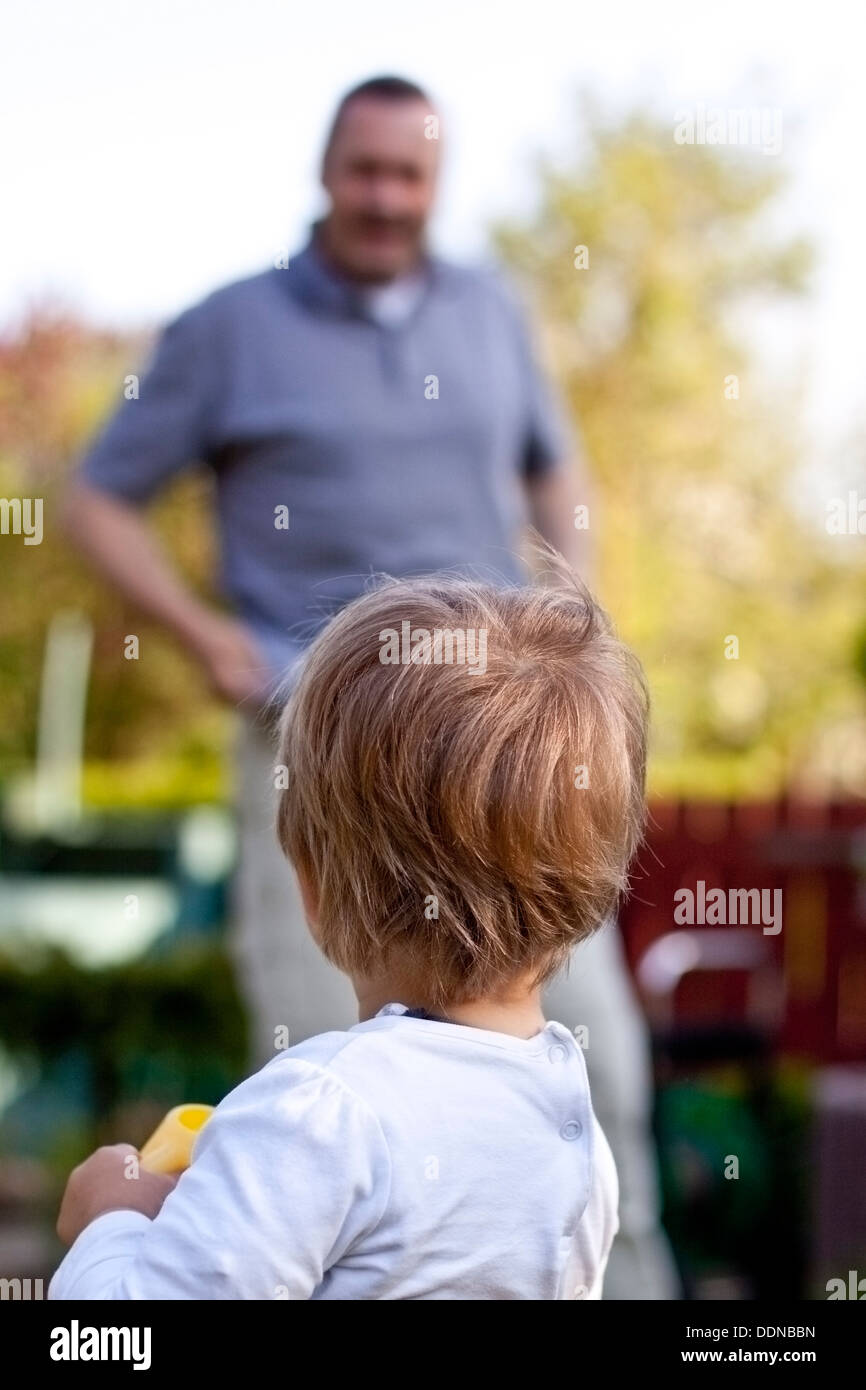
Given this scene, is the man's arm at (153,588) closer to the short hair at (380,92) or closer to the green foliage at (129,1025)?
the short hair at (380,92)

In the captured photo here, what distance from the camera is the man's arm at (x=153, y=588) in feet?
7.26

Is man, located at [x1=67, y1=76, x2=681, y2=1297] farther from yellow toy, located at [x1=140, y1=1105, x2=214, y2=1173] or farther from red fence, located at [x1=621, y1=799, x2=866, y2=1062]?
red fence, located at [x1=621, y1=799, x2=866, y2=1062]

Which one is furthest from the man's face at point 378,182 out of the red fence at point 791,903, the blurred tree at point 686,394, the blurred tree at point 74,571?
the blurred tree at point 74,571

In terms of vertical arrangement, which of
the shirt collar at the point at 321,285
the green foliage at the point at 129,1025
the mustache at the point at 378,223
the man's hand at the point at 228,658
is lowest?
the green foliage at the point at 129,1025

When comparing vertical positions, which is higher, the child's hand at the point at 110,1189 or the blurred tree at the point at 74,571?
the blurred tree at the point at 74,571

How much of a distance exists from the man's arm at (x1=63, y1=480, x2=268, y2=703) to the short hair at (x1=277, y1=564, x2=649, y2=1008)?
0.88m

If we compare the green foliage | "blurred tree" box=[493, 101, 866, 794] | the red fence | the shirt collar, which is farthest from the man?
"blurred tree" box=[493, 101, 866, 794]

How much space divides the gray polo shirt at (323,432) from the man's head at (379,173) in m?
0.05

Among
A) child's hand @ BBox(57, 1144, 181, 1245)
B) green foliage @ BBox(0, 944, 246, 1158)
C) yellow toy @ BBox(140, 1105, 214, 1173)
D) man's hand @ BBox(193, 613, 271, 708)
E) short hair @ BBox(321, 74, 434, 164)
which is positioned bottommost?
green foliage @ BBox(0, 944, 246, 1158)

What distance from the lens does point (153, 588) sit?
235 centimetres

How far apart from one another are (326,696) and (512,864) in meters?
0.18

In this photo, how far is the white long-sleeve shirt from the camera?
1.04m
